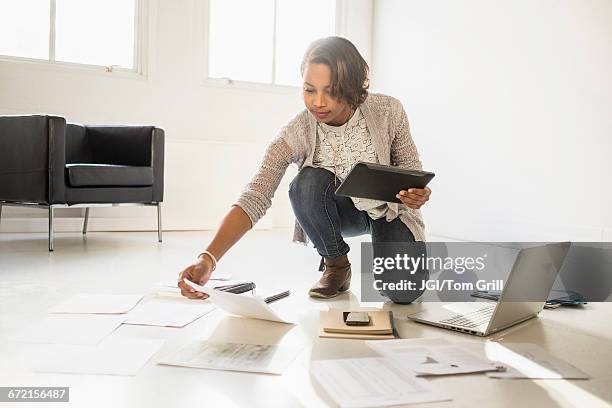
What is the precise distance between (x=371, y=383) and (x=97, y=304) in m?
0.96

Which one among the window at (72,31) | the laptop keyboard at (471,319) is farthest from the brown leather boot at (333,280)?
the window at (72,31)

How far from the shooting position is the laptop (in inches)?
52.4

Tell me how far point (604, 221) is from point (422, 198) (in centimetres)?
167

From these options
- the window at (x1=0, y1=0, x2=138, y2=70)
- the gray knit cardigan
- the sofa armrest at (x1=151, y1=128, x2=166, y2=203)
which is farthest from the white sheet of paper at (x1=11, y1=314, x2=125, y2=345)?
the window at (x1=0, y1=0, x2=138, y2=70)

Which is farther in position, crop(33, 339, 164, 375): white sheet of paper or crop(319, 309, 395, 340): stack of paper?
crop(319, 309, 395, 340): stack of paper

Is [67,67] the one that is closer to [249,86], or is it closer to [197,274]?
[249,86]

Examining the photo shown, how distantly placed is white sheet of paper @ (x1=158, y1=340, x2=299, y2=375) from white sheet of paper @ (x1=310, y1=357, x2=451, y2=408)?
0.08m

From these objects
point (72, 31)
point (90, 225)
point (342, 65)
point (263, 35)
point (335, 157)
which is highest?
point (263, 35)

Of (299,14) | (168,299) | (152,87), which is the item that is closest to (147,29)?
(152,87)

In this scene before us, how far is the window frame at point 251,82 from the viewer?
14.0 ft

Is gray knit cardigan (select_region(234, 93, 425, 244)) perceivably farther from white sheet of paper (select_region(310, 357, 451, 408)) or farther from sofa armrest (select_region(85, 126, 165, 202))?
sofa armrest (select_region(85, 126, 165, 202))

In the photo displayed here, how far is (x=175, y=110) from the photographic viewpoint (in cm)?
418

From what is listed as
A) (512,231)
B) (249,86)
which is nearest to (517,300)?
(512,231)

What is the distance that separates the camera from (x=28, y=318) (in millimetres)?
1489
